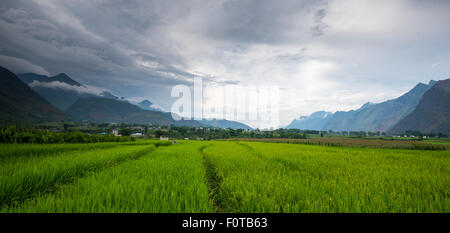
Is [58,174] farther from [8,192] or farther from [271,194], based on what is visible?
[271,194]

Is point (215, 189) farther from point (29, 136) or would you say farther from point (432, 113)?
point (432, 113)

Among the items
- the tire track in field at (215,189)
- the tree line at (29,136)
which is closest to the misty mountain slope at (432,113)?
the tire track in field at (215,189)

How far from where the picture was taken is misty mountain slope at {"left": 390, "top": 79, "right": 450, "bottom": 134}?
6055 inches

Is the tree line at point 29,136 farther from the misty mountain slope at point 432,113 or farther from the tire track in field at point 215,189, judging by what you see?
the misty mountain slope at point 432,113

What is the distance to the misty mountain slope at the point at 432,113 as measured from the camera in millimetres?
153788

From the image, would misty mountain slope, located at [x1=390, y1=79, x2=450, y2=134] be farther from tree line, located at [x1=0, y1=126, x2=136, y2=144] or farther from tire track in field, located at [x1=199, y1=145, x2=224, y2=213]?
tree line, located at [x1=0, y1=126, x2=136, y2=144]
